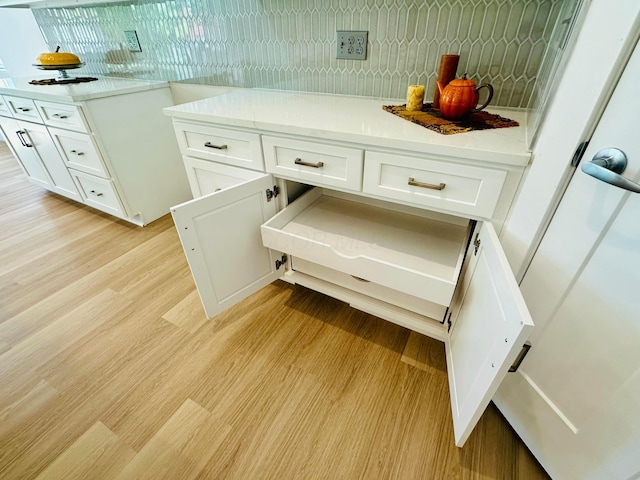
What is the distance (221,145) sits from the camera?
1.23 meters

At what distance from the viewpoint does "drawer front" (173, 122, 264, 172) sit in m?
1.15

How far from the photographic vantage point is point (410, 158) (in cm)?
87

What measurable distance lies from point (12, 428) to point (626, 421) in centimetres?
177

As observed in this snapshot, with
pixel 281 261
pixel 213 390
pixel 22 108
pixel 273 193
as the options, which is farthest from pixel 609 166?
pixel 22 108

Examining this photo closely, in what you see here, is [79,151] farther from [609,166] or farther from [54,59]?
[609,166]

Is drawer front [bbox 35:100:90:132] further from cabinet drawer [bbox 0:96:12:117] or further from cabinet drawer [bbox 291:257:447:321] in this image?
cabinet drawer [bbox 291:257:447:321]

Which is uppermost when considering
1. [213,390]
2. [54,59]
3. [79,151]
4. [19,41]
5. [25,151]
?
[19,41]

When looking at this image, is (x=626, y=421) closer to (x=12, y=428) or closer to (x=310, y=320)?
(x=310, y=320)

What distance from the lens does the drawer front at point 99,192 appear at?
192 cm

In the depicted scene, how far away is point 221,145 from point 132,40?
4.72ft

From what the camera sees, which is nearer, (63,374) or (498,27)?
(498,27)

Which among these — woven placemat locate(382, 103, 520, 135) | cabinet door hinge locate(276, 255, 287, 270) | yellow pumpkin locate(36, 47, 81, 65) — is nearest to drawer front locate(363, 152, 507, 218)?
woven placemat locate(382, 103, 520, 135)

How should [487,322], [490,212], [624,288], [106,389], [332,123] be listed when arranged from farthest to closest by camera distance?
[106,389] < [332,123] < [490,212] < [487,322] < [624,288]

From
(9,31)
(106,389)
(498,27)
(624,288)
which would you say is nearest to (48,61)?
(9,31)
